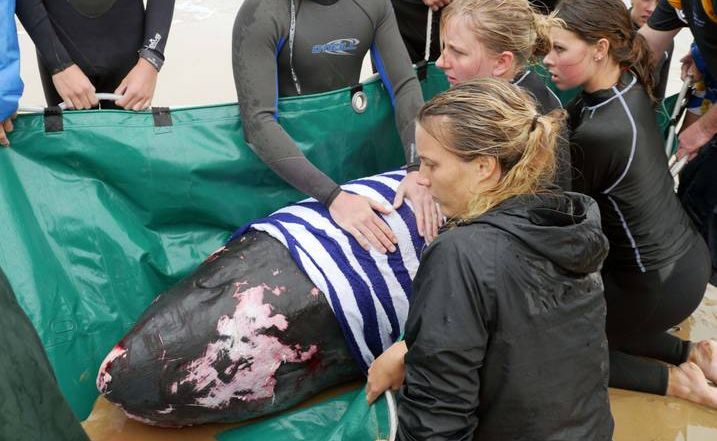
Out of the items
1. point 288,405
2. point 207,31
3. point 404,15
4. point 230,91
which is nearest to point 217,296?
point 288,405

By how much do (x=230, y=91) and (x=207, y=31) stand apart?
1521 mm

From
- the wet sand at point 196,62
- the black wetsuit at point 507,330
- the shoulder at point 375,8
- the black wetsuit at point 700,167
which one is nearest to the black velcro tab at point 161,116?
the shoulder at point 375,8

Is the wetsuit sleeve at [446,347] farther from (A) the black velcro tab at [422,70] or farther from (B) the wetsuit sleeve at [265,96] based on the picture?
(A) the black velcro tab at [422,70]

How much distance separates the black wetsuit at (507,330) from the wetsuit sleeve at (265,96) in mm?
1150

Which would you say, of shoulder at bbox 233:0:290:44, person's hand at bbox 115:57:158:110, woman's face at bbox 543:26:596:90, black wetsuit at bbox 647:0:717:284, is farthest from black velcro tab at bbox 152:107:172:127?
black wetsuit at bbox 647:0:717:284

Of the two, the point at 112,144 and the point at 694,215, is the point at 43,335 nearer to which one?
the point at 112,144

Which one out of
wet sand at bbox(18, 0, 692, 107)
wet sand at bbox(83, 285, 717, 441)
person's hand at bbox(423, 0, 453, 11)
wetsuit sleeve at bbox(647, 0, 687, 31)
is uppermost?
person's hand at bbox(423, 0, 453, 11)

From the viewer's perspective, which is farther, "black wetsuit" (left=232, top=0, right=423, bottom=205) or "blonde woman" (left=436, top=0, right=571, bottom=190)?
"black wetsuit" (left=232, top=0, right=423, bottom=205)

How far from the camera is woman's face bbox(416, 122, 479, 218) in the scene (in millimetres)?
1734

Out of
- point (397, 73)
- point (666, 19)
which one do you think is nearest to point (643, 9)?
point (666, 19)

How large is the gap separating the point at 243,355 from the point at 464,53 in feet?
4.03

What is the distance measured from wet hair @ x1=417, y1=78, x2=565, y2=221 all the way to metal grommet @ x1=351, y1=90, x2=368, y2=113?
134 cm

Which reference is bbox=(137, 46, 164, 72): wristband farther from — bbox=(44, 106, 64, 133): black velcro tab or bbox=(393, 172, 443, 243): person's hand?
bbox=(393, 172, 443, 243): person's hand

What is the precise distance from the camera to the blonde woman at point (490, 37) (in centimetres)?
247
